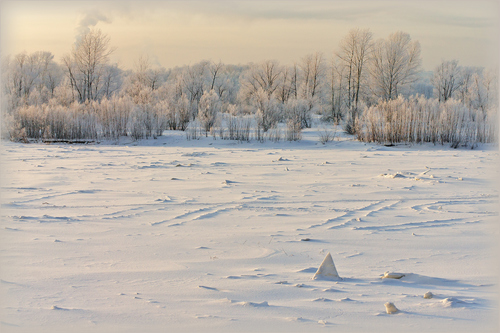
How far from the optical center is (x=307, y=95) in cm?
4012

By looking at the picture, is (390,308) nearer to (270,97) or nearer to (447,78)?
(270,97)

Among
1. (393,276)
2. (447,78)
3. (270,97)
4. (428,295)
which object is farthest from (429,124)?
(447,78)

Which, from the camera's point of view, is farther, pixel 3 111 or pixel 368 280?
pixel 3 111

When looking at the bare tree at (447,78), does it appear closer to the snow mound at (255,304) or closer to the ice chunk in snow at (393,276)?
the ice chunk in snow at (393,276)

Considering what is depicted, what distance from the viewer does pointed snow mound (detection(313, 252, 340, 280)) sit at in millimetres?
3438

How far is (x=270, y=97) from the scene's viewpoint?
85.8 ft

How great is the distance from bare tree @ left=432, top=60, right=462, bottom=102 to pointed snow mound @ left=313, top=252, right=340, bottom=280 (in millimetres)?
44961

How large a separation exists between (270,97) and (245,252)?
22.5 metres

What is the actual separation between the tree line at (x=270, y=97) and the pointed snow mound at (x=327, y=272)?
1617cm

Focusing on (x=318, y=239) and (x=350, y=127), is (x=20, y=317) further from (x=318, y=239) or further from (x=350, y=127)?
(x=350, y=127)

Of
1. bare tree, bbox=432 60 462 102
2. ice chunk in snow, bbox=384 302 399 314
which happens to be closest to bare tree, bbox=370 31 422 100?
bare tree, bbox=432 60 462 102

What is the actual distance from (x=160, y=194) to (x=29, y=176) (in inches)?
142

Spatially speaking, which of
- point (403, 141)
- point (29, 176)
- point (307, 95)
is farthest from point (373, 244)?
point (307, 95)

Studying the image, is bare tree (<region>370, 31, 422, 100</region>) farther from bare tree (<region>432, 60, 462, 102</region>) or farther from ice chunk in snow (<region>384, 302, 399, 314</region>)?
ice chunk in snow (<region>384, 302, 399, 314</region>)
